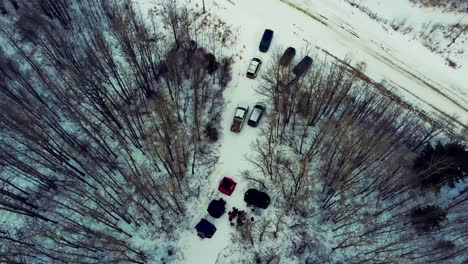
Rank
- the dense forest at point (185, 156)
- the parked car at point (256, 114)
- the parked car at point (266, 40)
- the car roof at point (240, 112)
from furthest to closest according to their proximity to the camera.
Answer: the parked car at point (266, 40) < the parked car at point (256, 114) < the car roof at point (240, 112) < the dense forest at point (185, 156)

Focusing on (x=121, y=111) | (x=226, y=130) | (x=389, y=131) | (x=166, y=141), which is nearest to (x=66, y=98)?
(x=121, y=111)

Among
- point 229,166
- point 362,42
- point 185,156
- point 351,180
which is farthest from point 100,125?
point 362,42

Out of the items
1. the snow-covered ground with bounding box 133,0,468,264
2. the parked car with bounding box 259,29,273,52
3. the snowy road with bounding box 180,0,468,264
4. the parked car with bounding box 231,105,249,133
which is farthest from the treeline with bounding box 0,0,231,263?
the parked car with bounding box 259,29,273,52

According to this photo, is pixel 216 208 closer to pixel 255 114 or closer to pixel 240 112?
pixel 240 112

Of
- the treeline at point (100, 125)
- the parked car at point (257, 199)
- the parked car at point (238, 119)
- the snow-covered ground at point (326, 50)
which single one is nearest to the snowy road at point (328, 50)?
the snow-covered ground at point (326, 50)

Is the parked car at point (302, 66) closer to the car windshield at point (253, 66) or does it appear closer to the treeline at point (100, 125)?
the car windshield at point (253, 66)

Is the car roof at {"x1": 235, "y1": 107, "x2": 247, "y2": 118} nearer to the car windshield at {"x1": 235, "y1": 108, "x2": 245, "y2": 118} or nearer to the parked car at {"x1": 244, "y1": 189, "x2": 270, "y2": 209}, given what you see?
the car windshield at {"x1": 235, "y1": 108, "x2": 245, "y2": 118}
